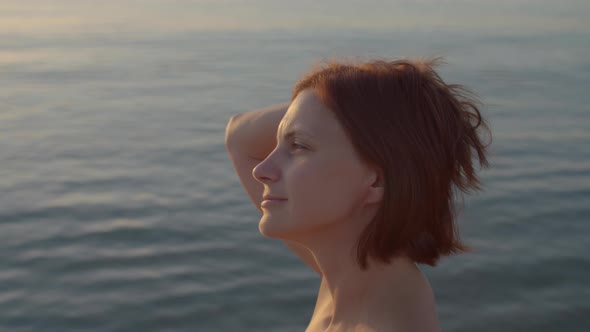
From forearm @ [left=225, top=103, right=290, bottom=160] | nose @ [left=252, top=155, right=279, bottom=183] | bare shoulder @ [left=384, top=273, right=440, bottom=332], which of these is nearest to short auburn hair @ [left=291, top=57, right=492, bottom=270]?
bare shoulder @ [left=384, top=273, right=440, bottom=332]

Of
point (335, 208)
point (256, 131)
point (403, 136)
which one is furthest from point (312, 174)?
point (256, 131)

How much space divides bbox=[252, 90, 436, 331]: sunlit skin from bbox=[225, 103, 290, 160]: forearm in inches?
16.5

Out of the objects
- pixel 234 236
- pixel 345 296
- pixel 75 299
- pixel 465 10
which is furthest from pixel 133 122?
pixel 465 10

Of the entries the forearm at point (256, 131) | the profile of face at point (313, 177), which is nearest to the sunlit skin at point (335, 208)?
the profile of face at point (313, 177)

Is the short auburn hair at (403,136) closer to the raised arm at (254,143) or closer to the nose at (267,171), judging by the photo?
the nose at (267,171)

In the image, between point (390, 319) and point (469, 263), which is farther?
point (469, 263)

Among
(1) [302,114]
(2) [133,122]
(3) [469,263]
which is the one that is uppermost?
(1) [302,114]

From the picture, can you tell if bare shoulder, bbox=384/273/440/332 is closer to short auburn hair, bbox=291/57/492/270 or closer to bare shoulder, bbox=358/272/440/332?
bare shoulder, bbox=358/272/440/332

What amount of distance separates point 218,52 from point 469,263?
11.1m

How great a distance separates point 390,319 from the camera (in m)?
2.36

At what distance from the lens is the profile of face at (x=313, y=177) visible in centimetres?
238

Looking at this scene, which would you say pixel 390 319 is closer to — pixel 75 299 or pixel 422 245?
pixel 422 245

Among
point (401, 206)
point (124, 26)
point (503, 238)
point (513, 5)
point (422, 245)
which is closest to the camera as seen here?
point (401, 206)

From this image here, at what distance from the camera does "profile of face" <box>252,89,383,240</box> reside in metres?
2.38
